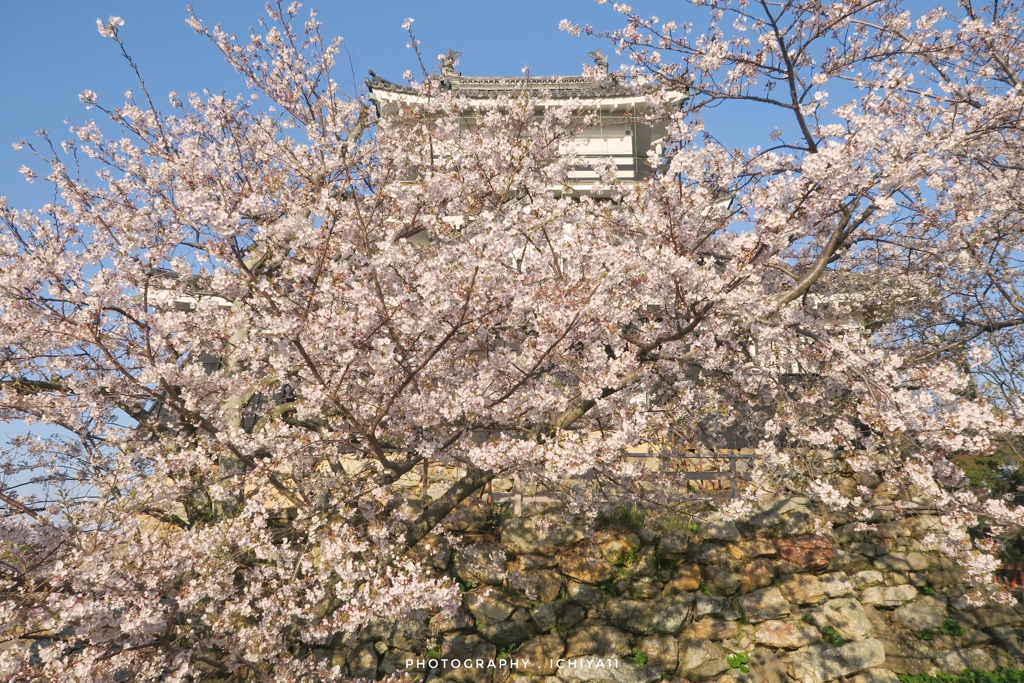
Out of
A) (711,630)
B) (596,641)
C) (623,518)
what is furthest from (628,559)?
(711,630)

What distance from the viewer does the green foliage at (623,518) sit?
944 centimetres

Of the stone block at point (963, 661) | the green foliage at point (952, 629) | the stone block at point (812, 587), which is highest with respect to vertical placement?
the stone block at point (812, 587)

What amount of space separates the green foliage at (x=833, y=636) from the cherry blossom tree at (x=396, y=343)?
7.50 feet

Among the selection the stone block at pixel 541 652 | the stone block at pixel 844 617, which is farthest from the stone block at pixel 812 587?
the stone block at pixel 541 652

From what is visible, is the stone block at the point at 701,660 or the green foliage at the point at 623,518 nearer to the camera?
the stone block at the point at 701,660

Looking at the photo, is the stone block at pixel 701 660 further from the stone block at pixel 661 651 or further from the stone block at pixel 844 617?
the stone block at pixel 844 617

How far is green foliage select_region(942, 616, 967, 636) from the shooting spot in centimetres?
919

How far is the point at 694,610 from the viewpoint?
345 inches

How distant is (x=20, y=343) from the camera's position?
6.91 meters

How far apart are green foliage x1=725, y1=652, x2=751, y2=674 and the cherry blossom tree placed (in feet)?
7.70

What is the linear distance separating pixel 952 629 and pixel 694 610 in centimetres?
415

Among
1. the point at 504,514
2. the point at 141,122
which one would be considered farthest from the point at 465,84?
the point at 504,514

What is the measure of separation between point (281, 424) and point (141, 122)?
5887mm

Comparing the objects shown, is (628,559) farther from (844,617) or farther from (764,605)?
(844,617)
